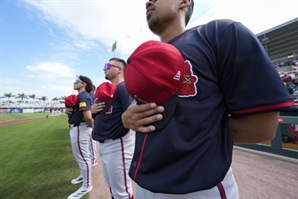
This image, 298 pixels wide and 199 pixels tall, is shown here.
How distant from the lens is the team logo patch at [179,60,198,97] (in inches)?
32.6

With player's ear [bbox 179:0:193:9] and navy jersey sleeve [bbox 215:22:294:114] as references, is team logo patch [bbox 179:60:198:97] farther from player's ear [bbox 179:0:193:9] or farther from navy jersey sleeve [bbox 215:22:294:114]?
player's ear [bbox 179:0:193:9]

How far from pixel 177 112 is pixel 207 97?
0.17 meters

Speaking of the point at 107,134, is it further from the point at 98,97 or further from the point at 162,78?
the point at 162,78

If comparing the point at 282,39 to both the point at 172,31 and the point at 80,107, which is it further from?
the point at 172,31

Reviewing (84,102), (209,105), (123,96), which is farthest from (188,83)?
(84,102)

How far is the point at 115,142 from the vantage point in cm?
237

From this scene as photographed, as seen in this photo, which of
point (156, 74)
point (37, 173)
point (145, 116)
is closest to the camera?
point (156, 74)

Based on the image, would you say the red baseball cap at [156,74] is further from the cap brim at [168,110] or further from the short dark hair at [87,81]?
the short dark hair at [87,81]

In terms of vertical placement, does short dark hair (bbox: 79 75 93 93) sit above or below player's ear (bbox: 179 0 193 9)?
above

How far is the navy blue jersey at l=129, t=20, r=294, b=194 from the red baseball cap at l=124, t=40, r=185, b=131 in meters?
0.09

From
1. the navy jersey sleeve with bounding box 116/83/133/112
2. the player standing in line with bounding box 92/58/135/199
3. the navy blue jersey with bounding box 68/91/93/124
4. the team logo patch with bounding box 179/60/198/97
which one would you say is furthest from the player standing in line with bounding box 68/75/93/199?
the team logo patch with bounding box 179/60/198/97

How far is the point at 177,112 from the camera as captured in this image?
0.83 meters

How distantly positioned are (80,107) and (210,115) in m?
3.27

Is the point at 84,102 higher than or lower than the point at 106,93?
higher
